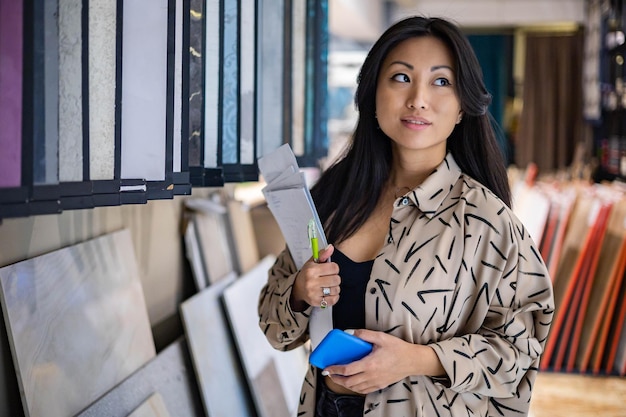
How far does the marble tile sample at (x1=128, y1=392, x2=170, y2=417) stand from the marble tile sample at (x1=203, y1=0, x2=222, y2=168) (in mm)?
767

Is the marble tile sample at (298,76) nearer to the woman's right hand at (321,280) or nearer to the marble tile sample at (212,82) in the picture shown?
the marble tile sample at (212,82)

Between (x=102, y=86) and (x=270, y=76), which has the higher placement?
(x=270, y=76)

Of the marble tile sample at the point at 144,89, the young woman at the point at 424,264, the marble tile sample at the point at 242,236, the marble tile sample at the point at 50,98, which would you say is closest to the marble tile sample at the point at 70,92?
the marble tile sample at the point at 50,98

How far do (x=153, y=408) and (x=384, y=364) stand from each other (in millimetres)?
1099

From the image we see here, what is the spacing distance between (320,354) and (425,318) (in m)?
0.26

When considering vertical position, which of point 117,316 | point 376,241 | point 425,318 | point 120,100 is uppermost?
point 120,100

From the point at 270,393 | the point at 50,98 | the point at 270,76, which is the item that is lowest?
the point at 270,393

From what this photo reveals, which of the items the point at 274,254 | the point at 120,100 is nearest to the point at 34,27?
the point at 120,100

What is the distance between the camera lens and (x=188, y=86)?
6.24 feet

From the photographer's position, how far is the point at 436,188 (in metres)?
1.97

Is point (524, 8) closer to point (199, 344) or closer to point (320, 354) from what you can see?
point (199, 344)

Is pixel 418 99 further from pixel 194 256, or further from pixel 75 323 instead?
pixel 194 256

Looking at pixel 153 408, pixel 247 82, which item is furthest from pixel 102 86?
pixel 153 408

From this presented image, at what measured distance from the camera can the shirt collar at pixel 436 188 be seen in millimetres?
1942
